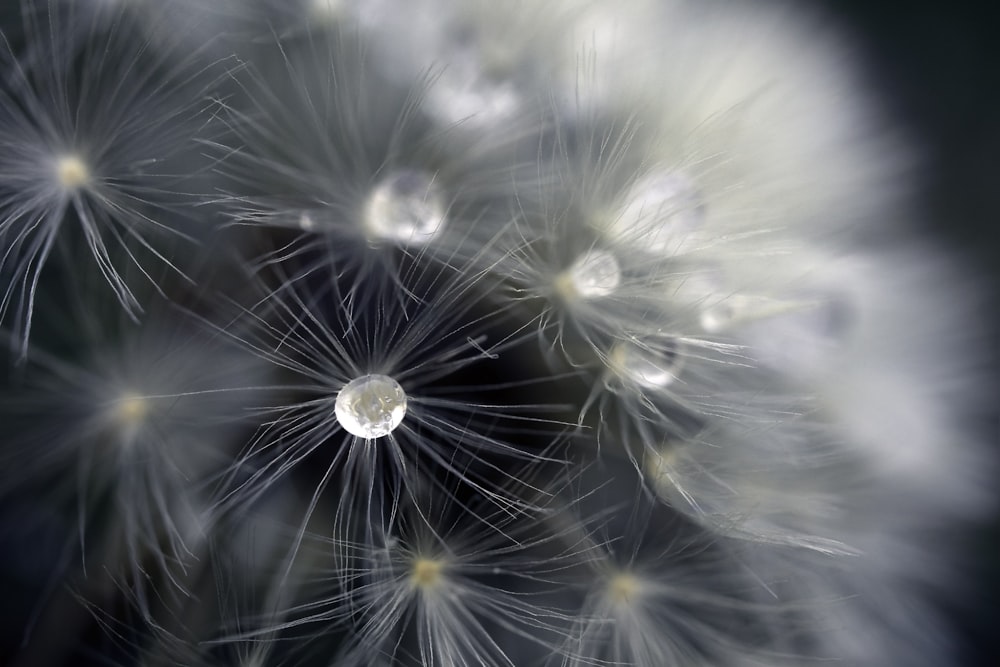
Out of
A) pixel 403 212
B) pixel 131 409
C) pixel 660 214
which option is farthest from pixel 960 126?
pixel 131 409

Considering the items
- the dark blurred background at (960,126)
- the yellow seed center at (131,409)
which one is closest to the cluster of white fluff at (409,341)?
the yellow seed center at (131,409)

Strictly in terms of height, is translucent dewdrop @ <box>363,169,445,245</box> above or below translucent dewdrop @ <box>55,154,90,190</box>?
below

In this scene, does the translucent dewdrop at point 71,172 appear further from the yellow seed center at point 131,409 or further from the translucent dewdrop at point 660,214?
the translucent dewdrop at point 660,214

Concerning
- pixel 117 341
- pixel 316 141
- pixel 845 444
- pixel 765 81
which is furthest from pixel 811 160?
pixel 117 341

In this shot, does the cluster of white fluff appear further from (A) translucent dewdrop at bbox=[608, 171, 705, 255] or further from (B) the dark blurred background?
(B) the dark blurred background

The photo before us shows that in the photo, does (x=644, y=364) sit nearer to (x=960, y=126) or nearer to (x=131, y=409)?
(x=131, y=409)

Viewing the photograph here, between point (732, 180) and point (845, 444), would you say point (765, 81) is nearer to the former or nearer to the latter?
point (732, 180)

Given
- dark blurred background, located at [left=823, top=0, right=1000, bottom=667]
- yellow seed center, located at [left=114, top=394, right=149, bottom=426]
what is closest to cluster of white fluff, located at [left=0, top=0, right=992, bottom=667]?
yellow seed center, located at [left=114, top=394, right=149, bottom=426]
